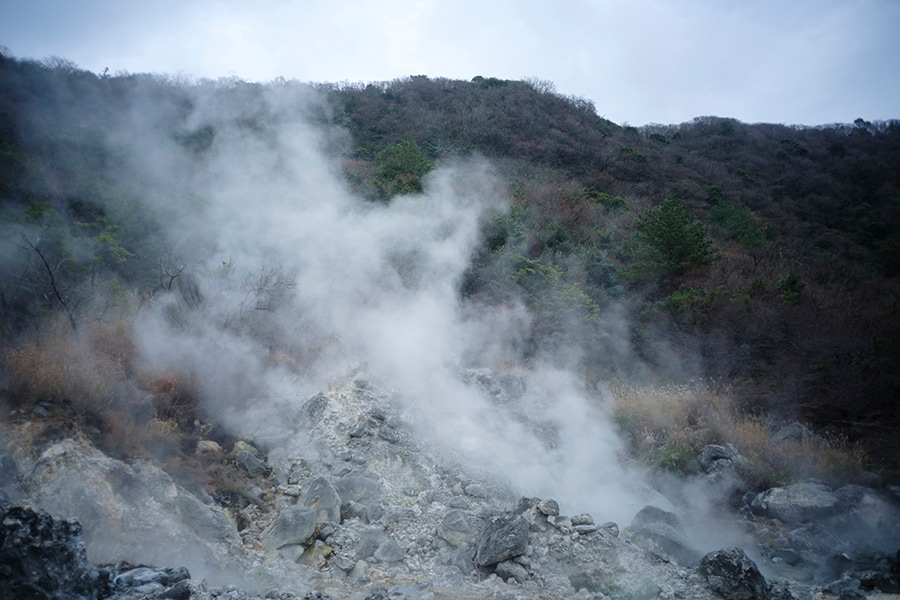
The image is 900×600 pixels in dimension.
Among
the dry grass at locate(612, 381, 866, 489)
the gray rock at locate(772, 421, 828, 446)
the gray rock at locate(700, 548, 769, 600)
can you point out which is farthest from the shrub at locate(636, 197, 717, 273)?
the gray rock at locate(700, 548, 769, 600)

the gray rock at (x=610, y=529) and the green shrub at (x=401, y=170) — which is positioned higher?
the green shrub at (x=401, y=170)

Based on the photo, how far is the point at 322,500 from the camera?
16.8 ft

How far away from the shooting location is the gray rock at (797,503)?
552cm

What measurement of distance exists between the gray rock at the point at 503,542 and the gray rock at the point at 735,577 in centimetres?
169

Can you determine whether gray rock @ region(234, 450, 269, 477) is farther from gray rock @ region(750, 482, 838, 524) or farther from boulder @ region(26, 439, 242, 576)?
Result: gray rock @ region(750, 482, 838, 524)

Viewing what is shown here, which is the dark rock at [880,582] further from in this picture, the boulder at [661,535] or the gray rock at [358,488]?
the gray rock at [358,488]

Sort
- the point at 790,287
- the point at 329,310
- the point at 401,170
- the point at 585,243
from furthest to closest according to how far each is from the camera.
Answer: the point at 401,170 < the point at 585,243 < the point at 790,287 < the point at 329,310

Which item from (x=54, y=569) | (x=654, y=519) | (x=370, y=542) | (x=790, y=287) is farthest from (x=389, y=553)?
(x=790, y=287)

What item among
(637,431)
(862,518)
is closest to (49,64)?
(637,431)

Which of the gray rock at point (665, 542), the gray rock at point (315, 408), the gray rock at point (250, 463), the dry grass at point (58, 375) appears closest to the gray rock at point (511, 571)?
the gray rock at point (665, 542)

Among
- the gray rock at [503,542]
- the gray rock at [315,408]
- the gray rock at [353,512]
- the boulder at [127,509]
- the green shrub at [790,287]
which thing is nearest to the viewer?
the boulder at [127,509]

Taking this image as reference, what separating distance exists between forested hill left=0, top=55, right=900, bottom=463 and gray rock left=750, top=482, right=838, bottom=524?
151cm

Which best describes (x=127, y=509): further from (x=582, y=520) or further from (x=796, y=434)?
(x=796, y=434)

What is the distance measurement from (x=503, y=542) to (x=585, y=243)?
1184cm
